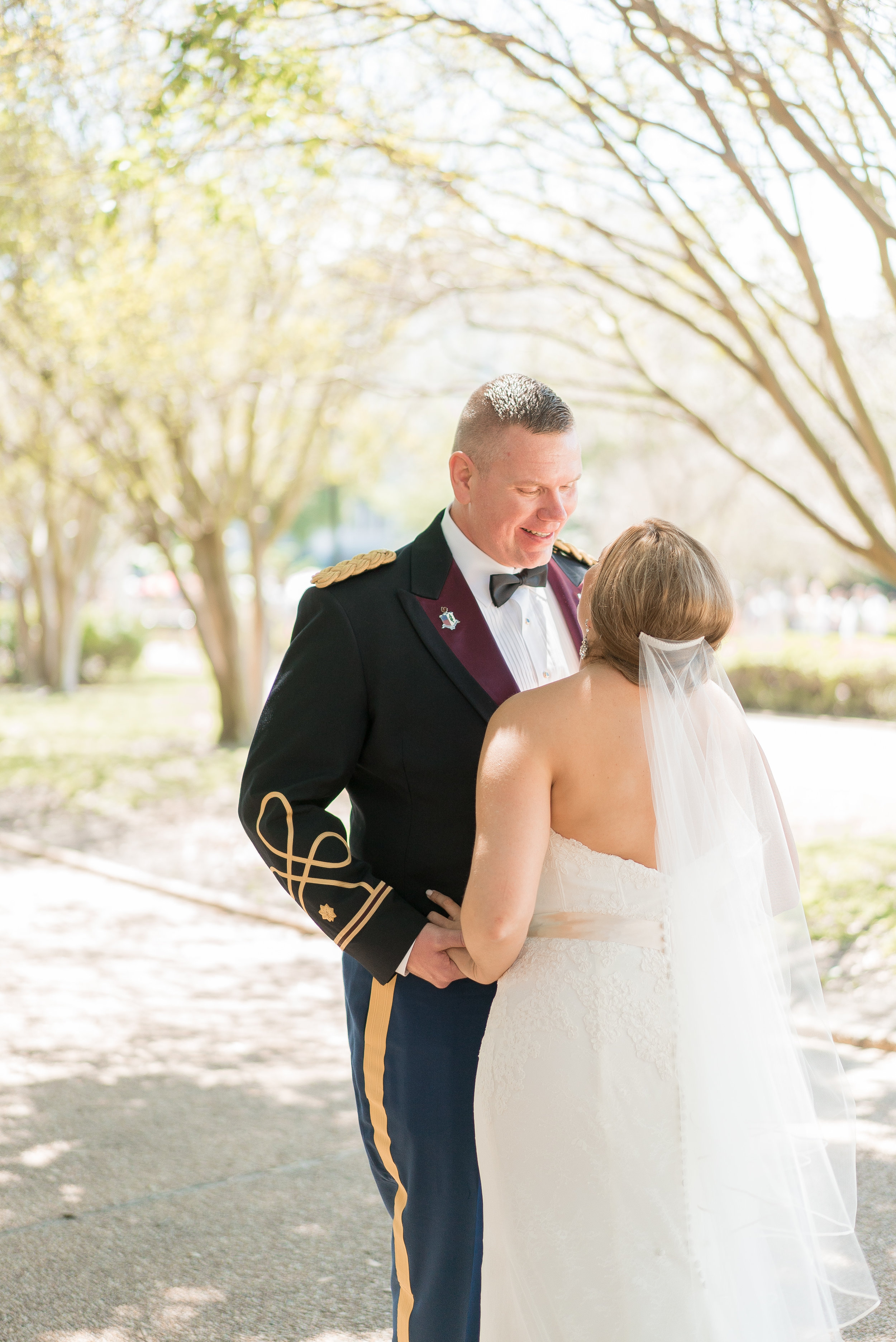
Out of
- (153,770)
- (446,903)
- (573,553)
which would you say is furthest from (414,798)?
(153,770)

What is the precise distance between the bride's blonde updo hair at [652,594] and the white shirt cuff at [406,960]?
670 mm

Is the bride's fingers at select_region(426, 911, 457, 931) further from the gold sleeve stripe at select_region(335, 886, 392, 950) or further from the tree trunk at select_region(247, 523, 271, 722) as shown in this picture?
the tree trunk at select_region(247, 523, 271, 722)

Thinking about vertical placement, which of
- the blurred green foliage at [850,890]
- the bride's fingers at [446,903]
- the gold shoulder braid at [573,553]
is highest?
the gold shoulder braid at [573,553]

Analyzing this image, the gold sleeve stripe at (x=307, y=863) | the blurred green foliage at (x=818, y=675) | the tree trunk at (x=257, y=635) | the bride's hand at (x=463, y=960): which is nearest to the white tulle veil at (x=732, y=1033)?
the bride's hand at (x=463, y=960)

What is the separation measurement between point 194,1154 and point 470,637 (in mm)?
2805

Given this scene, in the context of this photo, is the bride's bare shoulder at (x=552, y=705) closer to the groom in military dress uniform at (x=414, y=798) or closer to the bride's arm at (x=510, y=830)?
the bride's arm at (x=510, y=830)

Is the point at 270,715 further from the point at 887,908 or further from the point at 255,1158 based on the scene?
the point at 887,908

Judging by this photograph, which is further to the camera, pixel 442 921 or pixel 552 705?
pixel 442 921

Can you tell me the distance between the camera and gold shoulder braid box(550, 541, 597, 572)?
3012 millimetres

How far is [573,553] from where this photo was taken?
119 inches

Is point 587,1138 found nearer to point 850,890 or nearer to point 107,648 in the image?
point 850,890

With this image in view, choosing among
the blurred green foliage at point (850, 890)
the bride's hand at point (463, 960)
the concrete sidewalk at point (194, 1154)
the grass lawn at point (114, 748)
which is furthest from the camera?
the grass lawn at point (114, 748)

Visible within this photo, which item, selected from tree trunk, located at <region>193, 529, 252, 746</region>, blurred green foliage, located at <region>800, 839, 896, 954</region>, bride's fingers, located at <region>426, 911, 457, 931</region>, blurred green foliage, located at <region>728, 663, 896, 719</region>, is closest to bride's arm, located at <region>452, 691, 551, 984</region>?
bride's fingers, located at <region>426, 911, 457, 931</region>

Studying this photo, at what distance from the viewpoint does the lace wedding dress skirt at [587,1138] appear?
2.03 metres
